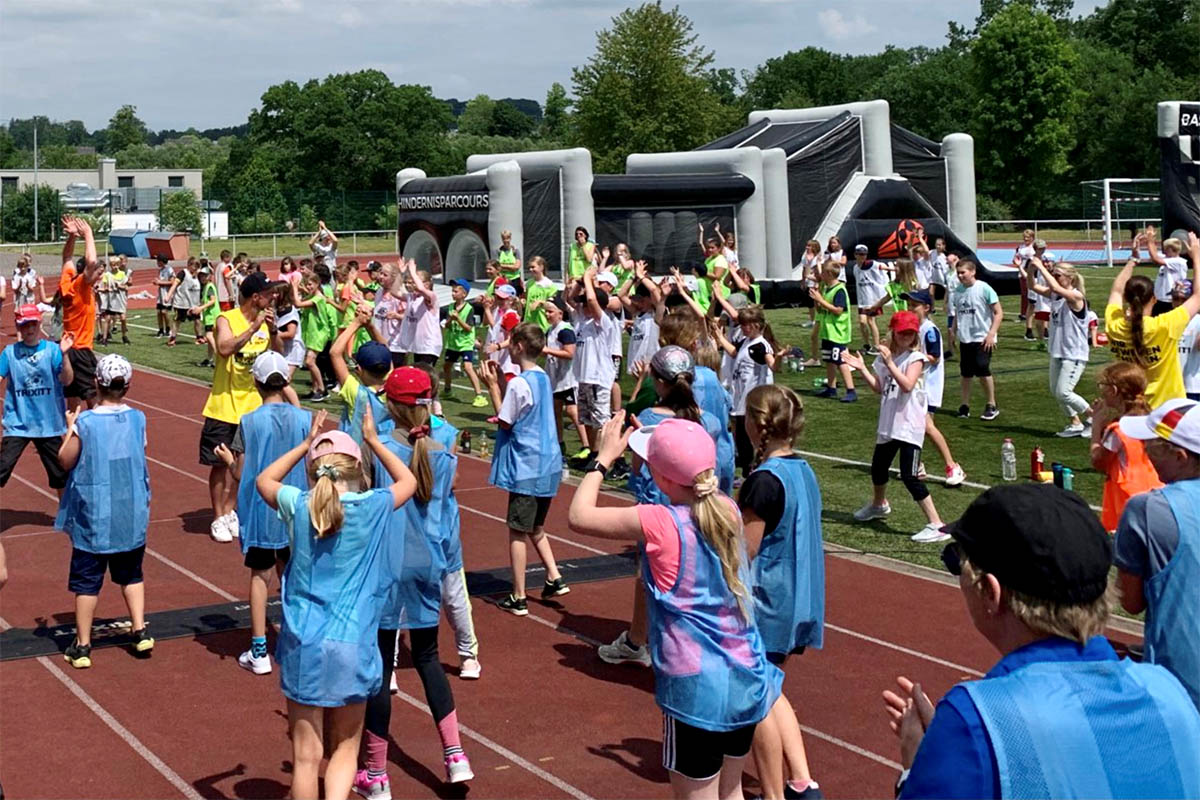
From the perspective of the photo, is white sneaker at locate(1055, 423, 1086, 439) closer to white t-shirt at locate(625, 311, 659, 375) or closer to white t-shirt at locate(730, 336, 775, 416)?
white t-shirt at locate(730, 336, 775, 416)

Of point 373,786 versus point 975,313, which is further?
point 975,313

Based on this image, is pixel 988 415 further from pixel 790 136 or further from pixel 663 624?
pixel 790 136

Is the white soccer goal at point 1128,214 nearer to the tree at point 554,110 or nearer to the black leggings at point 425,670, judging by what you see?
the black leggings at point 425,670

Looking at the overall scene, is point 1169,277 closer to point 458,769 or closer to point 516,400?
point 516,400

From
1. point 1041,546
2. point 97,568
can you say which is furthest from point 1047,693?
point 97,568

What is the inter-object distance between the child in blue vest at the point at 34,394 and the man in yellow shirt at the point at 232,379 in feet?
4.09

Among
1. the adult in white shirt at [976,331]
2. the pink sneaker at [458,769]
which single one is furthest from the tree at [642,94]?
the pink sneaker at [458,769]

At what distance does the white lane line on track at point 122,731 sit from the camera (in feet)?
21.9

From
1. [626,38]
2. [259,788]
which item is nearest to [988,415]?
[259,788]

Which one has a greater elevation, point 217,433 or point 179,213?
point 179,213

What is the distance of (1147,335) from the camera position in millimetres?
10469

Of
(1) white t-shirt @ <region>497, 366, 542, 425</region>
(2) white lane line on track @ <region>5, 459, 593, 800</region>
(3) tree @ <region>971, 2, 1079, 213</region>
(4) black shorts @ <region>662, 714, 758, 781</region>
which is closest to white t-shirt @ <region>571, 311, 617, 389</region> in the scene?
(1) white t-shirt @ <region>497, 366, 542, 425</region>

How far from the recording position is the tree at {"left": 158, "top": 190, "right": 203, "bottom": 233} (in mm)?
63000

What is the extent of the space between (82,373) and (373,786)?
774cm
